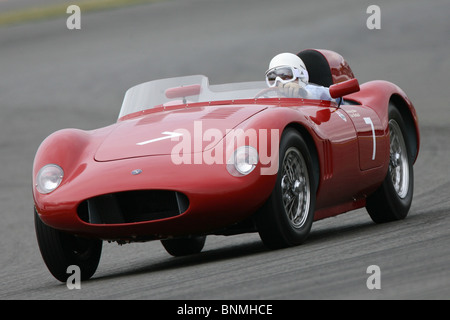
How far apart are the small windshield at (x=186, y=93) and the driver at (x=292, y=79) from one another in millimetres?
131

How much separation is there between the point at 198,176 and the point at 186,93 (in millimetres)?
1971

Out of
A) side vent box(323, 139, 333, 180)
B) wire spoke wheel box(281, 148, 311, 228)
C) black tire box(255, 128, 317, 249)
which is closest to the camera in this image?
black tire box(255, 128, 317, 249)

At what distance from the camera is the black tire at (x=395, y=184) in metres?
8.56

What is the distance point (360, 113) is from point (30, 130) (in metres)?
10.3

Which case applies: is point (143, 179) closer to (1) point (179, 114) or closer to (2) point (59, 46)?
(1) point (179, 114)

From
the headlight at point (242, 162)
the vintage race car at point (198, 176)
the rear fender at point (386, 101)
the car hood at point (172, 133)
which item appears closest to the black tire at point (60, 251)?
the vintage race car at point (198, 176)

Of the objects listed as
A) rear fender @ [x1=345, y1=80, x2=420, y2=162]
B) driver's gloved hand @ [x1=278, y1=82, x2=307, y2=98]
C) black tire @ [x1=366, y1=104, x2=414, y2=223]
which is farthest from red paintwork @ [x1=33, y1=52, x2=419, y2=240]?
rear fender @ [x1=345, y1=80, x2=420, y2=162]

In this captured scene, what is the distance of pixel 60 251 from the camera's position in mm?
6711

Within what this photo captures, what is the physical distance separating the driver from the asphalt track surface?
1.10 metres

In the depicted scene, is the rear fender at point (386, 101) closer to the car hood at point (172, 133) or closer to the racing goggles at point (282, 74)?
the racing goggles at point (282, 74)

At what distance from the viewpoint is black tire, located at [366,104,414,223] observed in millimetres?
8562

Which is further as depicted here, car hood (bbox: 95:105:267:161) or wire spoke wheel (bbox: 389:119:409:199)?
wire spoke wheel (bbox: 389:119:409:199)

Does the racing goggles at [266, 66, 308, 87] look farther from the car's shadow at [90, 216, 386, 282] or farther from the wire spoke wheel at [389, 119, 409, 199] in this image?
the car's shadow at [90, 216, 386, 282]
